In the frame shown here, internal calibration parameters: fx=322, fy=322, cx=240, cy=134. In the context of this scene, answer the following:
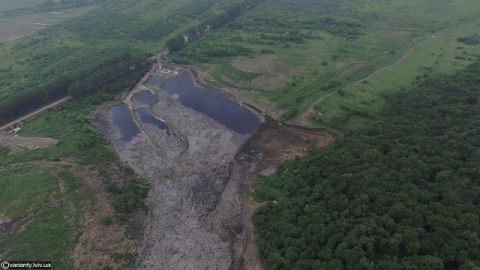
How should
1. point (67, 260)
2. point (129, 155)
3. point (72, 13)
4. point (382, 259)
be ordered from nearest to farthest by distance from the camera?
point (382, 259) → point (67, 260) → point (129, 155) → point (72, 13)

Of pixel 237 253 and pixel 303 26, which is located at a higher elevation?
pixel 303 26

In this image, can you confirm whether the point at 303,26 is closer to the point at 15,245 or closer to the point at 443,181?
the point at 443,181

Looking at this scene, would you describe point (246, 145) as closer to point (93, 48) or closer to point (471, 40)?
point (93, 48)

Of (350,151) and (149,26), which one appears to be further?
(149,26)

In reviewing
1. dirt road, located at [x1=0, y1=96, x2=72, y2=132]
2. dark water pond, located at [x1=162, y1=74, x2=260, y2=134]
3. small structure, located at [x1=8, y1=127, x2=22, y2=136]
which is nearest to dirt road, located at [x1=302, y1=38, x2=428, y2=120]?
dark water pond, located at [x1=162, y1=74, x2=260, y2=134]

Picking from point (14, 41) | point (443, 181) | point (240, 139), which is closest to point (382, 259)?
point (443, 181)

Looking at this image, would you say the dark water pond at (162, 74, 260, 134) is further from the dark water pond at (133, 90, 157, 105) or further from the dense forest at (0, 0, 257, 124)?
the dense forest at (0, 0, 257, 124)

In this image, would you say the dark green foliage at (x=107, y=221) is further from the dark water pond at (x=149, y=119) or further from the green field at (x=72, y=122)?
the dark water pond at (x=149, y=119)
